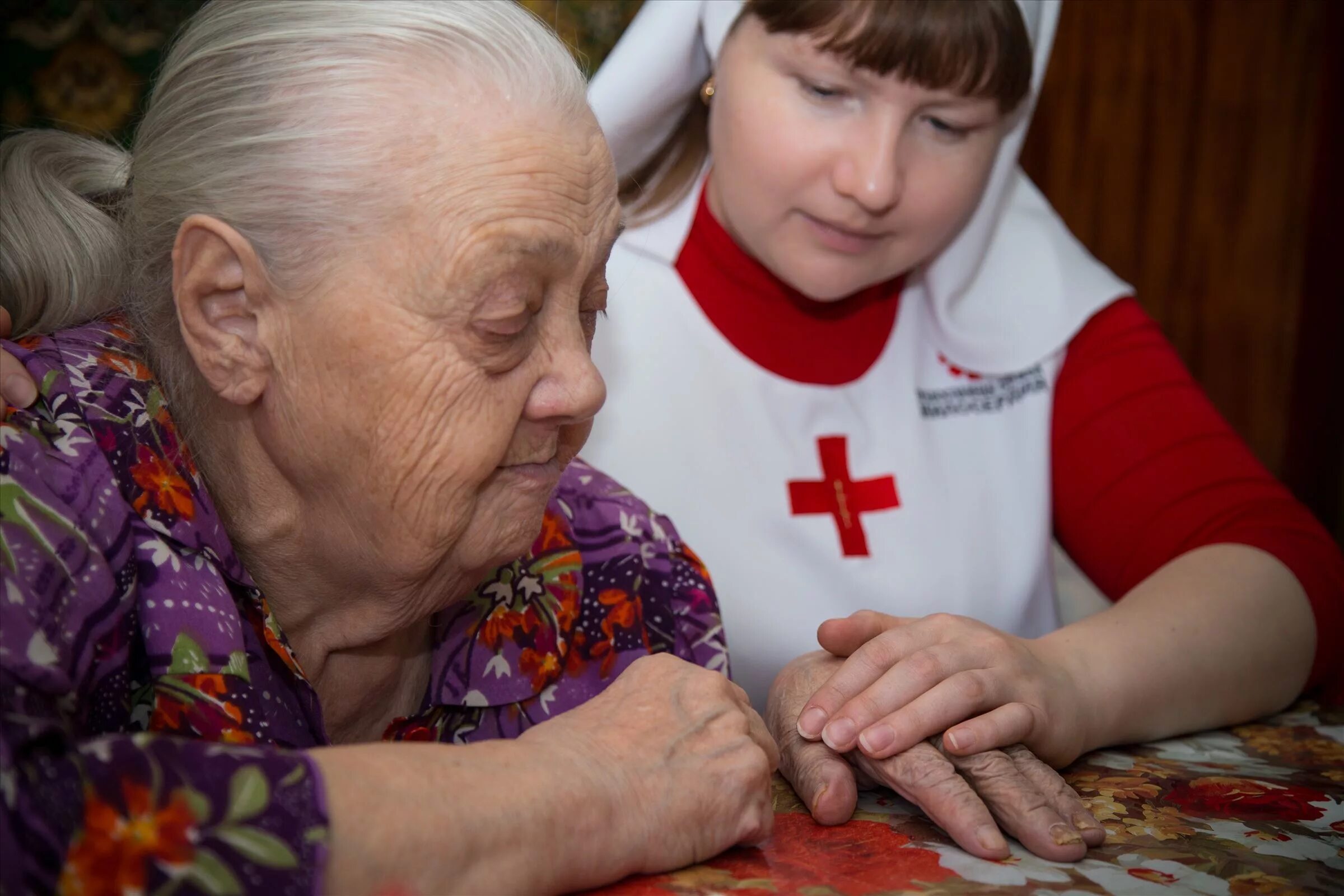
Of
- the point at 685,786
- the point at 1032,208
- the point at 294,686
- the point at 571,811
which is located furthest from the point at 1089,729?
the point at 1032,208

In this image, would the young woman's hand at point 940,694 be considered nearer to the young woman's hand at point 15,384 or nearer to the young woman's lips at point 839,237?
the young woman's lips at point 839,237

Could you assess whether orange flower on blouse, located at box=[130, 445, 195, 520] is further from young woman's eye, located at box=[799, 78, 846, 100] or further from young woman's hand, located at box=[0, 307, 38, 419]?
young woman's eye, located at box=[799, 78, 846, 100]

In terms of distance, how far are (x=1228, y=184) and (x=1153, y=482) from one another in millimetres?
1954

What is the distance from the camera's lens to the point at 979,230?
220 centimetres

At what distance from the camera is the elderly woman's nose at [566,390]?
1.29m

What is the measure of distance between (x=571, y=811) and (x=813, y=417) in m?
1.14

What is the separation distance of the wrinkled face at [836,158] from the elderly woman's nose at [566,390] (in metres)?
0.73

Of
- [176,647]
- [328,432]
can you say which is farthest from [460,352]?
[176,647]

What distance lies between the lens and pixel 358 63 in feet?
3.99

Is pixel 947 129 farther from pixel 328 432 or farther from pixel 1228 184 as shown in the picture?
pixel 1228 184

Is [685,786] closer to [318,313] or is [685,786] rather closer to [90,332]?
[318,313]

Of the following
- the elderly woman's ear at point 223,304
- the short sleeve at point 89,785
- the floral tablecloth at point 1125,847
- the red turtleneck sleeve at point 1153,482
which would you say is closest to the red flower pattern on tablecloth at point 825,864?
the floral tablecloth at point 1125,847

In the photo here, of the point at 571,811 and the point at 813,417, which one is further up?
the point at 813,417

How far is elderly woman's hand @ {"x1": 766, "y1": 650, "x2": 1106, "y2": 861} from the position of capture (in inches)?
50.1
